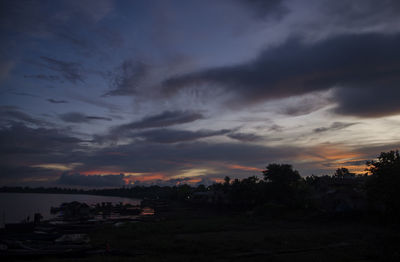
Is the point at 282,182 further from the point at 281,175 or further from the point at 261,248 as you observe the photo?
the point at 261,248

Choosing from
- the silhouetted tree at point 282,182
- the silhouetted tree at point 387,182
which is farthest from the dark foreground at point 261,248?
the silhouetted tree at point 282,182

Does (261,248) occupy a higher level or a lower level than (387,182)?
lower

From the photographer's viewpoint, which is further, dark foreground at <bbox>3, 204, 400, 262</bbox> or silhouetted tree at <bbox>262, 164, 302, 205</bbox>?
silhouetted tree at <bbox>262, 164, 302, 205</bbox>

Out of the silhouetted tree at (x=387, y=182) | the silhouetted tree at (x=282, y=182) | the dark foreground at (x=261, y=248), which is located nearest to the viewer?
the dark foreground at (x=261, y=248)

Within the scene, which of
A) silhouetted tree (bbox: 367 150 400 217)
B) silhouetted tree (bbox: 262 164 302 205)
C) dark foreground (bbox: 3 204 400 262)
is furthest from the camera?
silhouetted tree (bbox: 262 164 302 205)

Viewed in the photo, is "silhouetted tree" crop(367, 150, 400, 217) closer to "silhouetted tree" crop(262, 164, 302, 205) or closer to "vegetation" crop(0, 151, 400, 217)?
"vegetation" crop(0, 151, 400, 217)

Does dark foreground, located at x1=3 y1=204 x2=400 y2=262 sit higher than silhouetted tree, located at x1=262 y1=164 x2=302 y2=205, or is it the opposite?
silhouetted tree, located at x1=262 y1=164 x2=302 y2=205

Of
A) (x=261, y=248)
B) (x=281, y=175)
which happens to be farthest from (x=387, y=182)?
(x=281, y=175)

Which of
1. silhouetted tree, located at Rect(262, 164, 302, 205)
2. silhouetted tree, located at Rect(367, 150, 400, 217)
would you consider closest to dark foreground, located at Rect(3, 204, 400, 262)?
silhouetted tree, located at Rect(367, 150, 400, 217)

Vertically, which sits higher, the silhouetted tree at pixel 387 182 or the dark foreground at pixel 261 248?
the silhouetted tree at pixel 387 182

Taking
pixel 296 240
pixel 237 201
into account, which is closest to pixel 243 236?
pixel 296 240

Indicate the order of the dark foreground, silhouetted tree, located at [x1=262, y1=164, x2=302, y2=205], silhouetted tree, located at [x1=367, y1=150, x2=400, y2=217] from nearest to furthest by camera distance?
the dark foreground < silhouetted tree, located at [x1=367, y1=150, x2=400, y2=217] < silhouetted tree, located at [x1=262, y1=164, x2=302, y2=205]

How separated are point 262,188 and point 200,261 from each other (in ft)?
173

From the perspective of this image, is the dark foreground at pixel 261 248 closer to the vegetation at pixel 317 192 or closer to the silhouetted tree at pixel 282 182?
the vegetation at pixel 317 192
